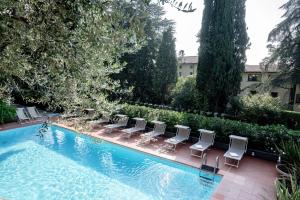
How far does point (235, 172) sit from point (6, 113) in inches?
672

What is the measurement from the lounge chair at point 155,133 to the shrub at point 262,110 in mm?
8145

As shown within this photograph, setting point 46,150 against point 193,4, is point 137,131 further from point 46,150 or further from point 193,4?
point 193,4

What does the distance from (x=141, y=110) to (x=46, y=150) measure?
23.2ft

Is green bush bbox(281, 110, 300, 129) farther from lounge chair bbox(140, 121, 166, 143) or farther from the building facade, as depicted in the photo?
lounge chair bbox(140, 121, 166, 143)

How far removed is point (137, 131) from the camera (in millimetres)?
16766

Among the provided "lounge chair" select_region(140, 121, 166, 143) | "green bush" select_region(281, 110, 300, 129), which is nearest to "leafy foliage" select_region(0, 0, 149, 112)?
"lounge chair" select_region(140, 121, 166, 143)

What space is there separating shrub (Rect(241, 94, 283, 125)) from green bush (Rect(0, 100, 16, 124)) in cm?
1922

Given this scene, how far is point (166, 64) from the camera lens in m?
25.2

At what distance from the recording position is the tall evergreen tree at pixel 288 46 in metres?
26.6

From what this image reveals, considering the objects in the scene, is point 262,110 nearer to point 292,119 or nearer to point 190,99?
point 190,99

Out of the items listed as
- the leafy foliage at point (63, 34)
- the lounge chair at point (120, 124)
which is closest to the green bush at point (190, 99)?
the lounge chair at point (120, 124)

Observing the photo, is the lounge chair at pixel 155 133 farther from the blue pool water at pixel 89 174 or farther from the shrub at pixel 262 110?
the shrub at pixel 262 110

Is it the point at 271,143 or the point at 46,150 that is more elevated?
the point at 271,143

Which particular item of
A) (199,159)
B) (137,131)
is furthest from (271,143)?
(137,131)
